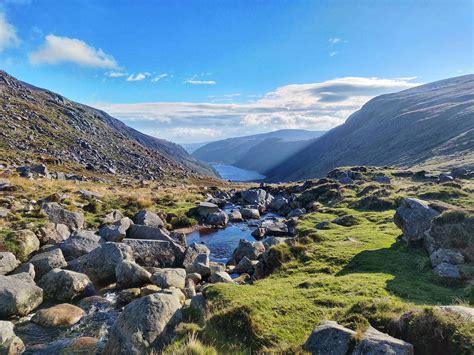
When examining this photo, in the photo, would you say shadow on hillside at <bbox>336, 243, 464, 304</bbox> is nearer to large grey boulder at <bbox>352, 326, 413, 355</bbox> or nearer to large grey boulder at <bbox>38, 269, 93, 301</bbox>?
large grey boulder at <bbox>352, 326, 413, 355</bbox>

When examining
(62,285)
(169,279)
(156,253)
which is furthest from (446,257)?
(62,285)

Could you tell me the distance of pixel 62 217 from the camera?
31047 mm

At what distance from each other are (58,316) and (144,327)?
7268 mm

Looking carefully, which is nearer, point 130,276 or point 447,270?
point 447,270

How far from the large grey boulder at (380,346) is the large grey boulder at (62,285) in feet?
53.9

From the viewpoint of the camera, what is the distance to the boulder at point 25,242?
22.4 m

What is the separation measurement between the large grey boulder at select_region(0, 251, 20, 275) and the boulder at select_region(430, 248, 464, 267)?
2453 centimetres

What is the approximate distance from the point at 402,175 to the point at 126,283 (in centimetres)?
6852

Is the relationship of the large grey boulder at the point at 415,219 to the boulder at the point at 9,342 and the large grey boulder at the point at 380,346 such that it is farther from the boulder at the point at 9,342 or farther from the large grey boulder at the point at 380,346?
the boulder at the point at 9,342

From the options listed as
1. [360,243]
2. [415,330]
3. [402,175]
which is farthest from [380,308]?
[402,175]

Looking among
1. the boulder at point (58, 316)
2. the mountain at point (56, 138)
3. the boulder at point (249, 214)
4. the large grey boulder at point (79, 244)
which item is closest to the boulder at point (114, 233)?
the large grey boulder at point (79, 244)

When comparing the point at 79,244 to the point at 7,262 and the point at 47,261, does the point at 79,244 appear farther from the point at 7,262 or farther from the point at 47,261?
the point at 7,262

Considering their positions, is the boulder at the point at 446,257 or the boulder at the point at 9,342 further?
the boulder at the point at 446,257

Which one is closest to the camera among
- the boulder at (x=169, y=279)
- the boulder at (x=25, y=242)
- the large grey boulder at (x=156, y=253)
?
the boulder at (x=169, y=279)
